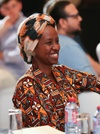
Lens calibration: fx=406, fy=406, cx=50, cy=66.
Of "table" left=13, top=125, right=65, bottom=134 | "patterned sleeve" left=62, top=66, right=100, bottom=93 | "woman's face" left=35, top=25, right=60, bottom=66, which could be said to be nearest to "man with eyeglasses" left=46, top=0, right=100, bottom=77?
"patterned sleeve" left=62, top=66, right=100, bottom=93

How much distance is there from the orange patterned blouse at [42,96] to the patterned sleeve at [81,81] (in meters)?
0.01

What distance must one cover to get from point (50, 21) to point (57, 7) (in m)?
0.89

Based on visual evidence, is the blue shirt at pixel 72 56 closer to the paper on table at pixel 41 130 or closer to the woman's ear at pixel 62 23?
the woman's ear at pixel 62 23

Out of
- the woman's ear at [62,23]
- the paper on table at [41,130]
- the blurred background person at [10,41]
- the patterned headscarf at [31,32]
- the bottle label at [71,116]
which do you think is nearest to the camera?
the bottle label at [71,116]

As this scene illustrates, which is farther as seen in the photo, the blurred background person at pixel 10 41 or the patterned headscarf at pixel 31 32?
the blurred background person at pixel 10 41

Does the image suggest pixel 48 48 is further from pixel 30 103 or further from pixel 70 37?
pixel 70 37

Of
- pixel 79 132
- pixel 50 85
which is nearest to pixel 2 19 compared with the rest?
pixel 50 85

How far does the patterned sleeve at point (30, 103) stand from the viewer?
2.68 metres

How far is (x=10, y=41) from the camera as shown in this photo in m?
3.54

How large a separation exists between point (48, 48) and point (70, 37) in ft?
3.24

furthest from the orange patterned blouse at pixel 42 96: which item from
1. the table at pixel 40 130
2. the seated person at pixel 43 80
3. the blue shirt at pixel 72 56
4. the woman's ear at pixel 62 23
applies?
the woman's ear at pixel 62 23

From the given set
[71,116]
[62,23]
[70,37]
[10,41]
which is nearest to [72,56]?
[70,37]

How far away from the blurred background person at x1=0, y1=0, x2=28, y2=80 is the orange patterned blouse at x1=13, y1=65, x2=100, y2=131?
70 cm

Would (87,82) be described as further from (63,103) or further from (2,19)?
(2,19)
